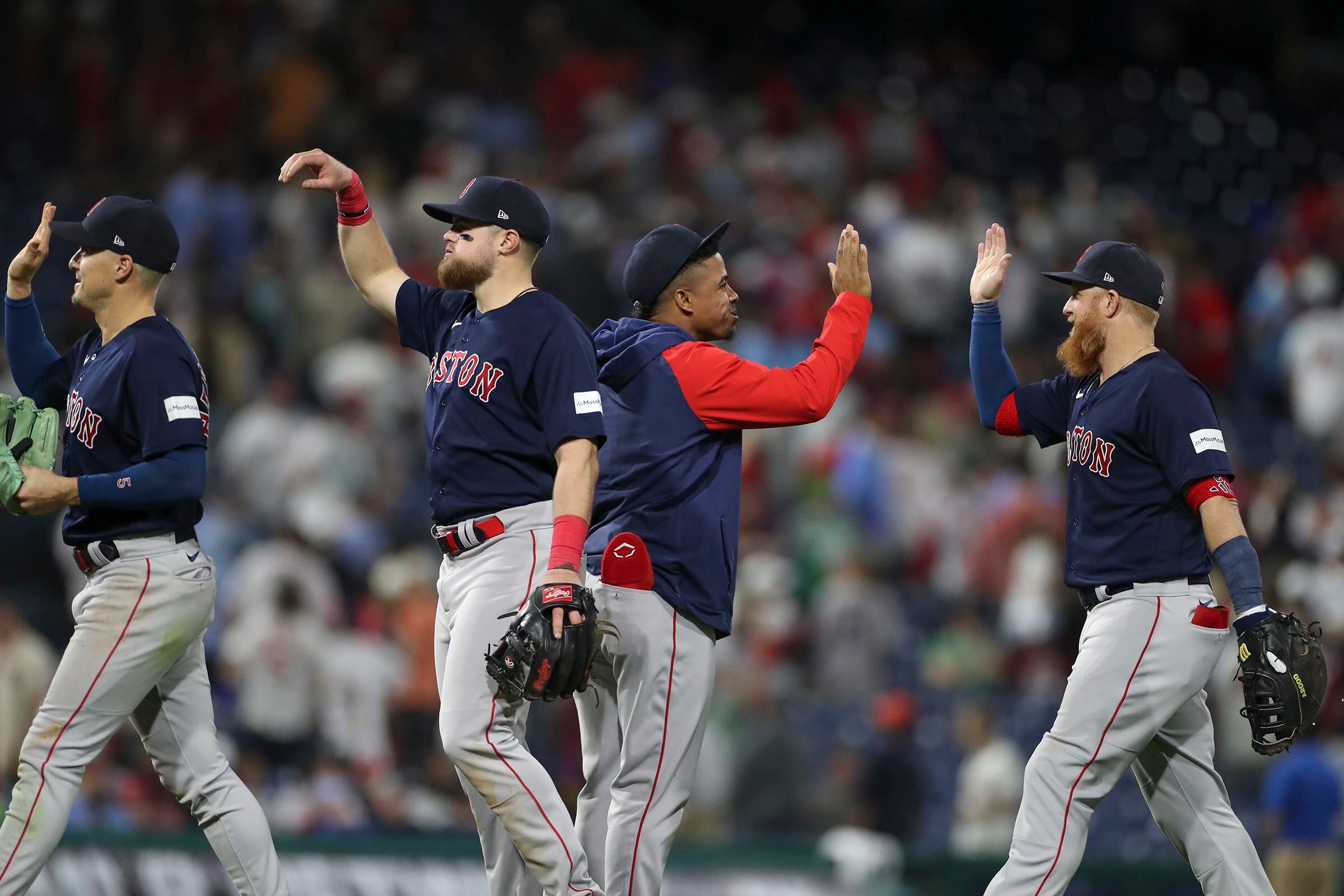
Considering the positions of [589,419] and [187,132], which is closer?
[589,419]

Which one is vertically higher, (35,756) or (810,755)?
(35,756)

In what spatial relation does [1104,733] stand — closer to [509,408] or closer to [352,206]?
[509,408]

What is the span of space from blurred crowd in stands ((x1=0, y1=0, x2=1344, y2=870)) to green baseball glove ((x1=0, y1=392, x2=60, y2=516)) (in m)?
4.71

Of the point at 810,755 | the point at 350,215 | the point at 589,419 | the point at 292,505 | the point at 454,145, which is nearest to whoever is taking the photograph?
the point at 589,419

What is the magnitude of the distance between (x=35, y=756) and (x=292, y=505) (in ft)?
21.0

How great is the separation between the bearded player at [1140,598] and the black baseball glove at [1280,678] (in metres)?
0.01

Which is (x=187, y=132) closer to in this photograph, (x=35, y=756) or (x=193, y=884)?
(x=193, y=884)

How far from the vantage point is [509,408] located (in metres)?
5.06

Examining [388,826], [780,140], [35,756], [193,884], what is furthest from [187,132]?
[35,756]

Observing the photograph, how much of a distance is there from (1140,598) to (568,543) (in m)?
1.76

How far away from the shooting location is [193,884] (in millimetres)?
8047

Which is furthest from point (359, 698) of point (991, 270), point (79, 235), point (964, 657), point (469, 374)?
point (991, 270)

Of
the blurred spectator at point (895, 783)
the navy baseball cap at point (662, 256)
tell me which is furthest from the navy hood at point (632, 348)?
the blurred spectator at point (895, 783)

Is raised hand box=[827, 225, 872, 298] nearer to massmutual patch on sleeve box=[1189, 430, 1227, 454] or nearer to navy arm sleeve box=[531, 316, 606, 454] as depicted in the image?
navy arm sleeve box=[531, 316, 606, 454]
